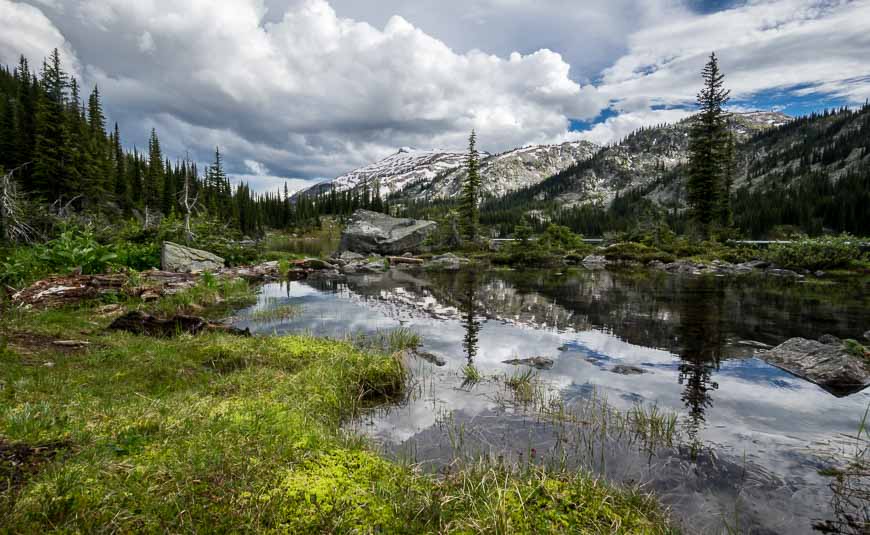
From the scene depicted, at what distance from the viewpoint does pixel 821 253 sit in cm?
2934

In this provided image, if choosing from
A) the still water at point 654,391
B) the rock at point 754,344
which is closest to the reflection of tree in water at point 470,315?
the still water at point 654,391

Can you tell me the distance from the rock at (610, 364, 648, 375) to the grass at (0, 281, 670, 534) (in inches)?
202

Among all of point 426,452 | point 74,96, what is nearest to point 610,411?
point 426,452

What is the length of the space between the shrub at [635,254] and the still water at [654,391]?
19029 millimetres

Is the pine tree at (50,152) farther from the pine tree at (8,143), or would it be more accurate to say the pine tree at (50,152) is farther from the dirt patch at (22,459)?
the dirt patch at (22,459)

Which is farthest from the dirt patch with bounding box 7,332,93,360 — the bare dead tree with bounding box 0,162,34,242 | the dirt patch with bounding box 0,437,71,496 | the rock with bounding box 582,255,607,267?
the rock with bounding box 582,255,607,267

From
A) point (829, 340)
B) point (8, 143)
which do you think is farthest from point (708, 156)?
point (8, 143)

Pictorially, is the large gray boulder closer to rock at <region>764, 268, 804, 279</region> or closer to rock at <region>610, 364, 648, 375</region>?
rock at <region>764, 268, 804, 279</region>

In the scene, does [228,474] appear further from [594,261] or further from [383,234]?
[383,234]

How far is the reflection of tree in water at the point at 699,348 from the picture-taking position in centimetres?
733

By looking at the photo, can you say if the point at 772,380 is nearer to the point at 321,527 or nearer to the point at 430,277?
the point at 321,527

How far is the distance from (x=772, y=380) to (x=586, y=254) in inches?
1538

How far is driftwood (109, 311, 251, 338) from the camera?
10.5 meters

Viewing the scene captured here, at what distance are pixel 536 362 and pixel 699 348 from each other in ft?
17.3
